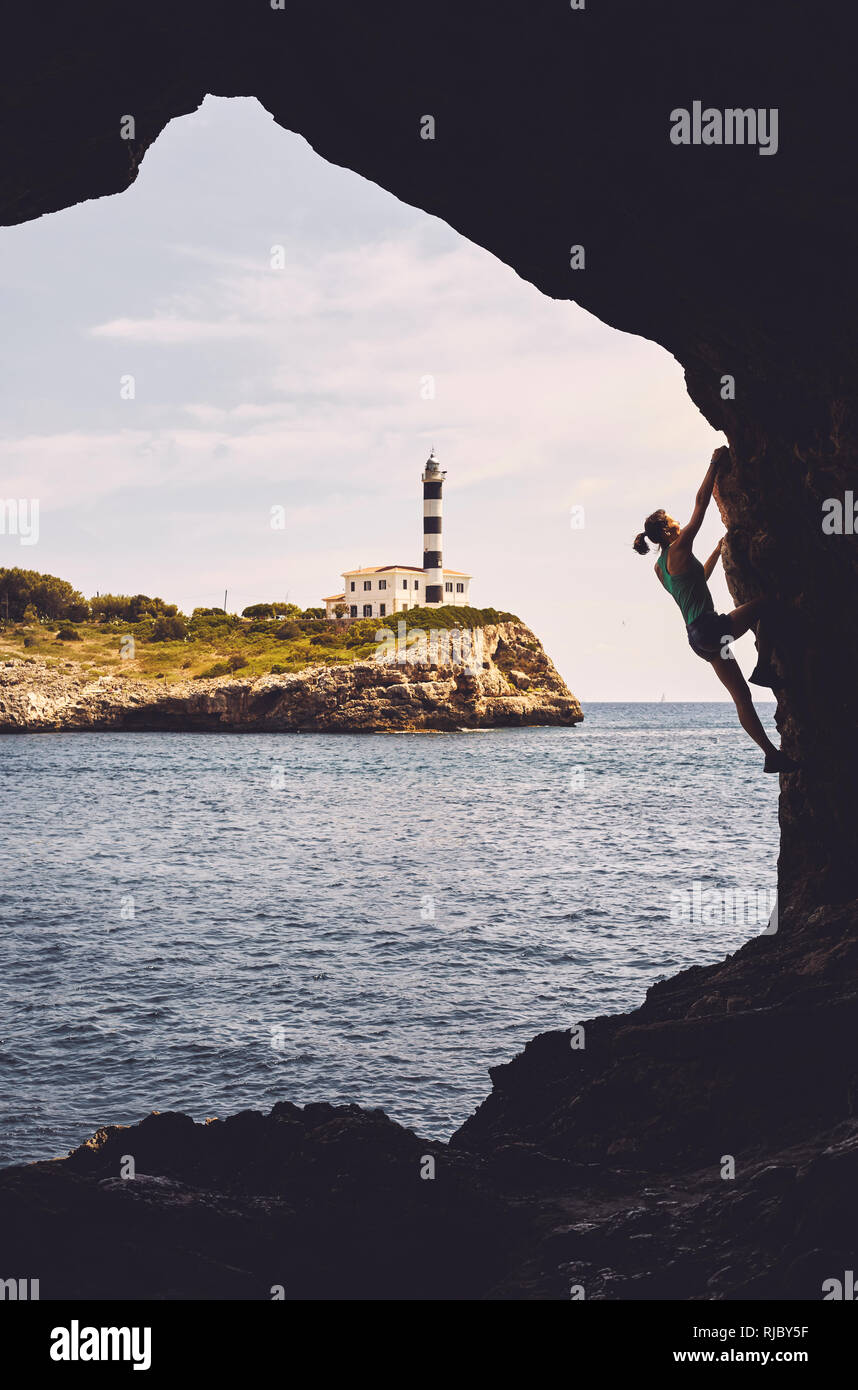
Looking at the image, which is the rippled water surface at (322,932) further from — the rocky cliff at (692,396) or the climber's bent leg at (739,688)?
the climber's bent leg at (739,688)

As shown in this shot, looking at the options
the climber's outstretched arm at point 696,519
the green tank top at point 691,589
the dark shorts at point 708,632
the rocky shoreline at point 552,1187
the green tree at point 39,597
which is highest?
the green tree at point 39,597

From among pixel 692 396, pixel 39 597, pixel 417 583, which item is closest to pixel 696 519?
pixel 692 396

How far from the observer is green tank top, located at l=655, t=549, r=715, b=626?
32.1ft

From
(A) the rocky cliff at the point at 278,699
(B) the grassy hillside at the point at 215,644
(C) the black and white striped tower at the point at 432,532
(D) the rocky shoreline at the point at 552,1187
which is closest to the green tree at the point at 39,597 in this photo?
(B) the grassy hillside at the point at 215,644

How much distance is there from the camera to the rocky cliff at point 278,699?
4341 inches

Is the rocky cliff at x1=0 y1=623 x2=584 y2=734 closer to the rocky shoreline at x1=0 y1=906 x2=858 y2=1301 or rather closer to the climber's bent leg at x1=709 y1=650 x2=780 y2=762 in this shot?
the rocky shoreline at x1=0 y1=906 x2=858 y2=1301

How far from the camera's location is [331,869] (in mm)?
37188

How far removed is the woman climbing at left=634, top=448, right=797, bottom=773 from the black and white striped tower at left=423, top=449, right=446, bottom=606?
4253 inches

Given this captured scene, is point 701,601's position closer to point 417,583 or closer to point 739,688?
point 739,688

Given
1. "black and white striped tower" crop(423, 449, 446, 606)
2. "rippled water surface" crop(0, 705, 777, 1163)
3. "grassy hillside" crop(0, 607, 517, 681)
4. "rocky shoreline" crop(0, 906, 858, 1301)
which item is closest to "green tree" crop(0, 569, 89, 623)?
"grassy hillside" crop(0, 607, 517, 681)

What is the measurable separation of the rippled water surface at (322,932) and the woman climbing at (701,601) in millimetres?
8475

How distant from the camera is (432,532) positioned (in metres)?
119
